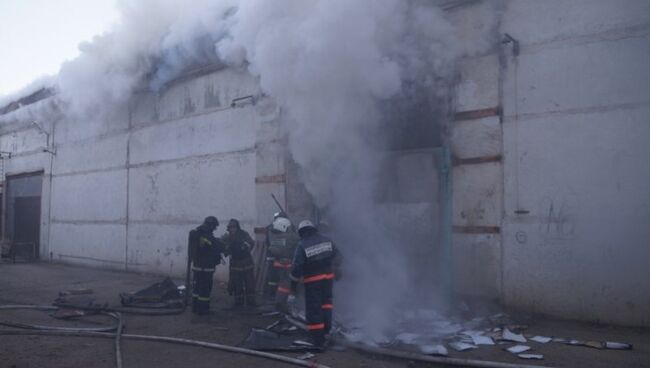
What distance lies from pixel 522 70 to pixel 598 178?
72.3 inches

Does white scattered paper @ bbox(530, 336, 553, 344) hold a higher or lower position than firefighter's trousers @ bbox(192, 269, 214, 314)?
lower

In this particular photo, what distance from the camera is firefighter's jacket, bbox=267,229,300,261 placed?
8.06 metres

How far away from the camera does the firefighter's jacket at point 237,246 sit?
27.0 ft

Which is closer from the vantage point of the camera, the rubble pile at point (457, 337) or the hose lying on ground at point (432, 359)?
the hose lying on ground at point (432, 359)

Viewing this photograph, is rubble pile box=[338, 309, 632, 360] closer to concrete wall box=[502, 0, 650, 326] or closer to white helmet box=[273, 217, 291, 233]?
concrete wall box=[502, 0, 650, 326]

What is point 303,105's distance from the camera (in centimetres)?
821

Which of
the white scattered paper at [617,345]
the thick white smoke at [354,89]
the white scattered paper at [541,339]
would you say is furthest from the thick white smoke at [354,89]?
the white scattered paper at [617,345]

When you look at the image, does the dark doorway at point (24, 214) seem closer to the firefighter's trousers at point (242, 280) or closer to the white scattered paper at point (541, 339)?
the firefighter's trousers at point (242, 280)

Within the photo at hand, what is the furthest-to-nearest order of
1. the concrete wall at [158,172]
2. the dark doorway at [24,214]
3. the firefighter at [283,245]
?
the dark doorway at [24,214], the concrete wall at [158,172], the firefighter at [283,245]

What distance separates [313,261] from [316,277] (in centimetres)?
20

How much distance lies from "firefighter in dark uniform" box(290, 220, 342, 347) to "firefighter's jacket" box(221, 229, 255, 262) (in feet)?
7.41

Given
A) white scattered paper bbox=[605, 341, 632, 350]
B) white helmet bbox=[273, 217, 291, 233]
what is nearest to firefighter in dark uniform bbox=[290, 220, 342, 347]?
white helmet bbox=[273, 217, 291, 233]

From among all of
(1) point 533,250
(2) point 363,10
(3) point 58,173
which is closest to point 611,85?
(1) point 533,250

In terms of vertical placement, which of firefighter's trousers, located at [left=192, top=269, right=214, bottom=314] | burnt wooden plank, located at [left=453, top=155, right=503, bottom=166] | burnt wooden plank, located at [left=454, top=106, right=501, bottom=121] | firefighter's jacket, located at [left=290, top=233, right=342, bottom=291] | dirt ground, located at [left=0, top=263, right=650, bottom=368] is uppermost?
burnt wooden plank, located at [left=454, top=106, right=501, bottom=121]
